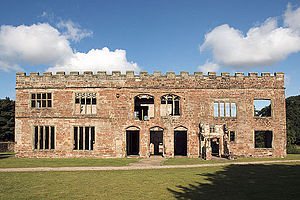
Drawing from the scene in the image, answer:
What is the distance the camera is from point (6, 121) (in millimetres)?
43844

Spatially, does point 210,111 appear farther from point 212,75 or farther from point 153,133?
point 153,133

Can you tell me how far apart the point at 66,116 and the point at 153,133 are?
1030cm

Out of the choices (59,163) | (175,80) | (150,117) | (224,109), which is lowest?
(59,163)

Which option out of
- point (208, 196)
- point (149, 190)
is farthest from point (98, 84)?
point (208, 196)

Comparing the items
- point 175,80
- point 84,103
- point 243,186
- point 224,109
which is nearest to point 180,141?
point 224,109

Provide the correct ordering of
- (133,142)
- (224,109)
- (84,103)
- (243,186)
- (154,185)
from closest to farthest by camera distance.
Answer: (243,186) → (154,185) → (224,109) → (84,103) → (133,142)

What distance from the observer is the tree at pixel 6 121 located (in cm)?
4288

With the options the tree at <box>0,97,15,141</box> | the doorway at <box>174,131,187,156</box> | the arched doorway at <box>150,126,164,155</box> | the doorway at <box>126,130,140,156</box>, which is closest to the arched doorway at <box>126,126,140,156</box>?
the doorway at <box>126,130,140,156</box>

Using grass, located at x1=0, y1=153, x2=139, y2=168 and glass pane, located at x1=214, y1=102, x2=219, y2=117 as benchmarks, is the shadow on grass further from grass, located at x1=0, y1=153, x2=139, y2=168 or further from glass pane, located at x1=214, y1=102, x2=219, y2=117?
glass pane, located at x1=214, y1=102, x2=219, y2=117

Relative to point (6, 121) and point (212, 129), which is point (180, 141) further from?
point (6, 121)

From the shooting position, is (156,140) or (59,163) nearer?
(59,163)

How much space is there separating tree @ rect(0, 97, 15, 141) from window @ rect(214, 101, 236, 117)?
3725cm

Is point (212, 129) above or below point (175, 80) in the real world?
below

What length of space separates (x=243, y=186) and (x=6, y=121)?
4499 cm
